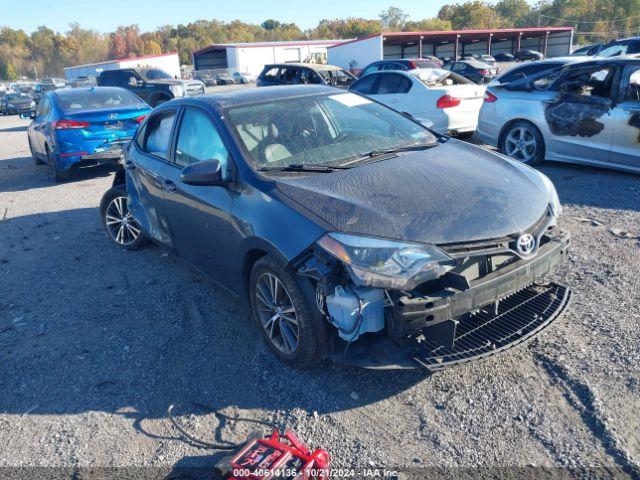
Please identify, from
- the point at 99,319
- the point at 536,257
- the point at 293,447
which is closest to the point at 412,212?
the point at 536,257

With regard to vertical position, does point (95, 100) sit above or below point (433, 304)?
above

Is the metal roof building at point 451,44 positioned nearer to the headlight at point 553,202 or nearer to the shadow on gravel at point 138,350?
the shadow on gravel at point 138,350

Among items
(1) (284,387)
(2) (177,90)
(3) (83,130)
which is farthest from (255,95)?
(2) (177,90)

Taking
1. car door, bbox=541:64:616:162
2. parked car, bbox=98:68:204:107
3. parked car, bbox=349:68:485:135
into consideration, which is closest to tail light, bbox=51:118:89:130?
parked car, bbox=349:68:485:135

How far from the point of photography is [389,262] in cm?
286

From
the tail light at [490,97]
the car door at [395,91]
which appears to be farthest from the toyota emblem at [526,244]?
the car door at [395,91]

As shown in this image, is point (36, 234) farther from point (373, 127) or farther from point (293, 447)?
point (293, 447)

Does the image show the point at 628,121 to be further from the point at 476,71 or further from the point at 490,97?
the point at 476,71

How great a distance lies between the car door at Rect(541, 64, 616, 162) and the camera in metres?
7.10

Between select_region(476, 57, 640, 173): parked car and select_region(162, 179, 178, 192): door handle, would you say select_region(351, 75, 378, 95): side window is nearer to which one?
select_region(476, 57, 640, 173): parked car

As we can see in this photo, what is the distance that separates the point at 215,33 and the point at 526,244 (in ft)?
424

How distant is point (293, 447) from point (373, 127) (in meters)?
2.68

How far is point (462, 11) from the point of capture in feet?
344

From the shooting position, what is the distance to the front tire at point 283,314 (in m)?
3.16
